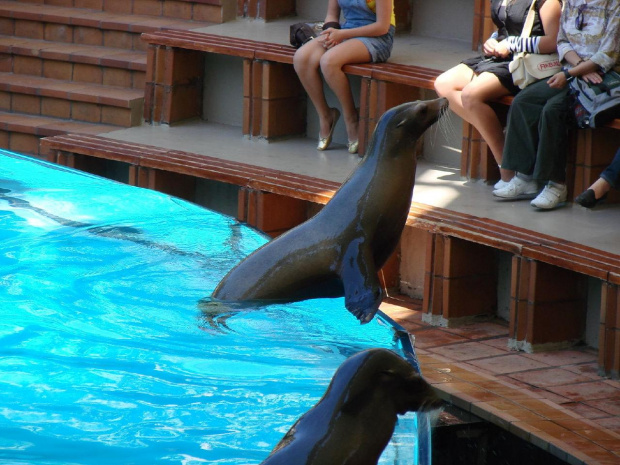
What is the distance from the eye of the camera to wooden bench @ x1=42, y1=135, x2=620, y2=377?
17.4 feet

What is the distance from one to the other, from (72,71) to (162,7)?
0.87 m

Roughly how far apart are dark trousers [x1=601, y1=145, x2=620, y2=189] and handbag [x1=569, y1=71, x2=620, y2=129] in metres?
0.22

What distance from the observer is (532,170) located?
6.12 m

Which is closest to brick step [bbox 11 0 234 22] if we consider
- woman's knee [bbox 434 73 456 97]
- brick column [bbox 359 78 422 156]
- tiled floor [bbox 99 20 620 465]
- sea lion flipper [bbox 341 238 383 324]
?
tiled floor [bbox 99 20 620 465]

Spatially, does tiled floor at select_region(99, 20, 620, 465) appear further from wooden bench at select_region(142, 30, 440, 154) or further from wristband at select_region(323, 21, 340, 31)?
wristband at select_region(323, 21, 340, 31)

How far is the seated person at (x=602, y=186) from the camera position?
18.5ft

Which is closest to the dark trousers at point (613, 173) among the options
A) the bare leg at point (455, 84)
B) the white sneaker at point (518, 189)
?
the white sneaker at point (518, 189)

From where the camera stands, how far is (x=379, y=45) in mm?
7164

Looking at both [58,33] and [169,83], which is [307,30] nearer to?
[169,83]

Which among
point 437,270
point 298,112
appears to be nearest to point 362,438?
point 437,270

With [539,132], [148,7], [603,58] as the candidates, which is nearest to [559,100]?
[539,132]

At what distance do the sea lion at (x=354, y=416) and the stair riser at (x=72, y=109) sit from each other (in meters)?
6.09

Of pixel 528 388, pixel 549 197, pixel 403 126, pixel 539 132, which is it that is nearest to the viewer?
pixel 403 126

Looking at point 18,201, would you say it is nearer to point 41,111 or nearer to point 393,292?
point 393,292
